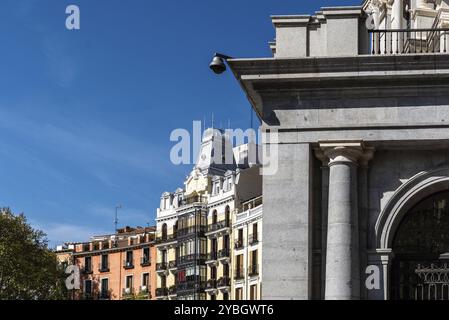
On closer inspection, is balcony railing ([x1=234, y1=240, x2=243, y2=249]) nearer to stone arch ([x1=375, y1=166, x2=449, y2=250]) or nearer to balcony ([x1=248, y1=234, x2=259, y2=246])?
balcony ([x1=248, y1=234, x2=259, y2=246])

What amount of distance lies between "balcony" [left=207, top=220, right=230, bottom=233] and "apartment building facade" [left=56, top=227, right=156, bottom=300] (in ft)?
33.2

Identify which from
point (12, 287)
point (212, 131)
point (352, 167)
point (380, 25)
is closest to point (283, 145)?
A: point (352, 167)

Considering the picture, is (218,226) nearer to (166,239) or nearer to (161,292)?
(161,292)

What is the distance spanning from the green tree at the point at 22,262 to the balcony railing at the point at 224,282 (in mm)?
18568

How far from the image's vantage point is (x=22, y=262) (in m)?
90.2

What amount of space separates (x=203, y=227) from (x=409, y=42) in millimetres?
90090

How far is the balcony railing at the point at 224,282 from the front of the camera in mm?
106750

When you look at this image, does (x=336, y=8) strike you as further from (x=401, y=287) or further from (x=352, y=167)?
(x=401, y=287)

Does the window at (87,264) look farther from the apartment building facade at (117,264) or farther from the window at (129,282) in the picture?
the window at (129,282)

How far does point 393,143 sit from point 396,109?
64 centimetres

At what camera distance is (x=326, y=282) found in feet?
74.9

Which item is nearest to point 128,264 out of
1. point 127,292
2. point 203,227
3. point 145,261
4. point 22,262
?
point 145,261

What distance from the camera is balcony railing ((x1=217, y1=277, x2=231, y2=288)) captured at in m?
107

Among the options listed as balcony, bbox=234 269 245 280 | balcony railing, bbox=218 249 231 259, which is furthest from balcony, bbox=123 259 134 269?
balcony, bbox=234 269 245 280
